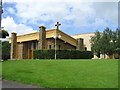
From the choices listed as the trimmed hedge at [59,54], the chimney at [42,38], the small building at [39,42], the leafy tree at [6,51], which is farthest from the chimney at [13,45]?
the trimmed hedge at [59,54]

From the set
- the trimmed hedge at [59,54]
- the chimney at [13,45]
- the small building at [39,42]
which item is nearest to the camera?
the trimmed hedge at [59,54]

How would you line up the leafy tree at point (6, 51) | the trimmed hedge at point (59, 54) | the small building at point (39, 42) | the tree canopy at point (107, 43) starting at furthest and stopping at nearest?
1. the tree canopy at point (107, 43)
2. the small building at point (39, 42)
3. the trimmed hedge at point (59, 54)
4. the leafy tree at point (6, 51)

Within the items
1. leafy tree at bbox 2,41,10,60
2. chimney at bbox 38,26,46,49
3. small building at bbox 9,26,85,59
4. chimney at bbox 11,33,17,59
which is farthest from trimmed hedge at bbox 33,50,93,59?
chimney at bbox 11,33,17,59

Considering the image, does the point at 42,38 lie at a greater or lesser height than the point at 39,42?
greater

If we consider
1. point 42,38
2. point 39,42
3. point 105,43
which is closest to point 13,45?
point 39,42

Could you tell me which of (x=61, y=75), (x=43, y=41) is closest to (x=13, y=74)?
(x=61, y=75)

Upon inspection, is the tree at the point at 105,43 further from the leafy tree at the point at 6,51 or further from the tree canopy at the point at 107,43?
the leafy tree at the point at 6,51

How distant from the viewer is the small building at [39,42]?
5200 centimetres

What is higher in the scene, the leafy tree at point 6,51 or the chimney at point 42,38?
the chimney at point 42,38

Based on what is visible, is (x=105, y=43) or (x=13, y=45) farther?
(x=105, y=43)

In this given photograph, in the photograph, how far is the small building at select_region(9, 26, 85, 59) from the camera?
5200 centimetres

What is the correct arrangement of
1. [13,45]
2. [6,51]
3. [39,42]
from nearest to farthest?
[39,42] < [6,51] < [13,45]

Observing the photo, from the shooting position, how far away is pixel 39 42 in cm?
5206

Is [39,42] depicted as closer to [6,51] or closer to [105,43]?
[6,51]
